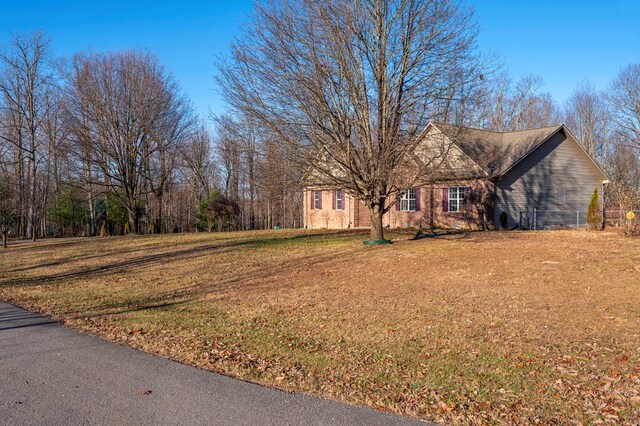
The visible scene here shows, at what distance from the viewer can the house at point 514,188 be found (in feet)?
87.8

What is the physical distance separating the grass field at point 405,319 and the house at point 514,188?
978 cm

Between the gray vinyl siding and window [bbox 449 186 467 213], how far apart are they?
5.63 ft

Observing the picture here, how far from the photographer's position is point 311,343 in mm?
7410

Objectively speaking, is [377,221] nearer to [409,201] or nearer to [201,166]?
[409,201]

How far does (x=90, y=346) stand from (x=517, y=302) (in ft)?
22.1

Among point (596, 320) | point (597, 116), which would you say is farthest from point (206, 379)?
point (597, 116)

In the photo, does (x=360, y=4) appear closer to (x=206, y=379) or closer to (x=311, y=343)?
(x=311, y=343)

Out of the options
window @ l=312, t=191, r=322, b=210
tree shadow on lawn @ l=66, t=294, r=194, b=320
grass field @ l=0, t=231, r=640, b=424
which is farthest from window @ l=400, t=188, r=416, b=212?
tree shadow on lawn @ l=66, t=294, r=194, b=320

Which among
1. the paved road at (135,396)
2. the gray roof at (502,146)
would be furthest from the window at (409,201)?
the paved road at (135,396)

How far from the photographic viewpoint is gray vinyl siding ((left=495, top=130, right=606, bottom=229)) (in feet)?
89.2

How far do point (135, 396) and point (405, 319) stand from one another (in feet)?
A: 14.8

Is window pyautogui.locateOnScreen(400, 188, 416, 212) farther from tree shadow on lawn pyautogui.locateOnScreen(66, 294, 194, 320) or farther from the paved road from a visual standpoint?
the paved road

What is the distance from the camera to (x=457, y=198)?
2778 centimetres

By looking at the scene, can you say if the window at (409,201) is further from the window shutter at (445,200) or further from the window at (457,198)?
the window at (457,198)
